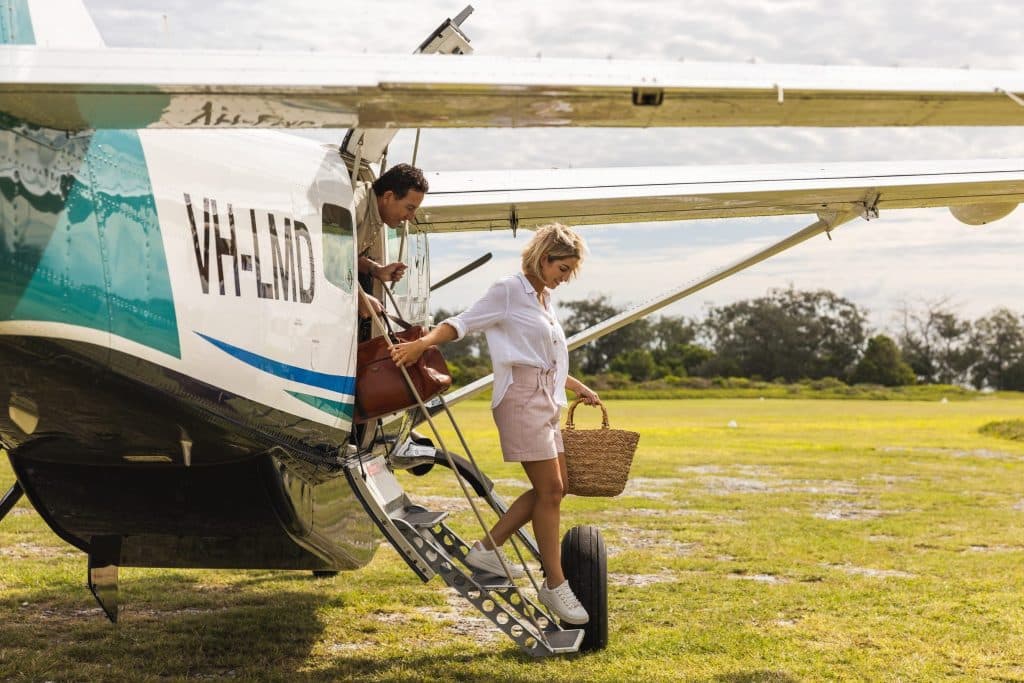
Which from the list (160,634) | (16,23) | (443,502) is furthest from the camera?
(443,502)

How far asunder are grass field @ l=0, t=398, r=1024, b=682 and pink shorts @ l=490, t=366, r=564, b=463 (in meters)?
1.13

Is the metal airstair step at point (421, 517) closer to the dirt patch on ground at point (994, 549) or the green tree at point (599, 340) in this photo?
the dirt patch on ground at point (994, 549)

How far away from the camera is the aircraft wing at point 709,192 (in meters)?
6.89

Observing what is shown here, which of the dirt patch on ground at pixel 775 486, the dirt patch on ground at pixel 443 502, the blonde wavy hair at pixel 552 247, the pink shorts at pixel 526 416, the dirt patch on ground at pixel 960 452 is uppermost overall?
the blonde wavy hair at pixel 552 247

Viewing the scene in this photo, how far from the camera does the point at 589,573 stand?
17.8 ft

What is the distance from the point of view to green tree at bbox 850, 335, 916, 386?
63.6 m

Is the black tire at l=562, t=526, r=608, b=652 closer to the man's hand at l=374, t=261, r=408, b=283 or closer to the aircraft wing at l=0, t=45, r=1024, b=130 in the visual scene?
the man's hand at l=374, t=261, r=408, b=283

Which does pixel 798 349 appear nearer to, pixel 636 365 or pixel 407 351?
pixel 636 365

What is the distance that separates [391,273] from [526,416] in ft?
2.80

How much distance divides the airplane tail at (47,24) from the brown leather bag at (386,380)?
1.60 m

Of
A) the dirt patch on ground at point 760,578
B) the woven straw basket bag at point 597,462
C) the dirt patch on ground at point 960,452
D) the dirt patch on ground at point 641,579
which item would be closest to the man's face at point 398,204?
the woven straw basket bag at point 597,462

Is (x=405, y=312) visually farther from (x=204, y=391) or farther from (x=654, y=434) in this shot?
(x=654, y=434)

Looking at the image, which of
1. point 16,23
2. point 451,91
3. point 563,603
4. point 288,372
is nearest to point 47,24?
point 16,23

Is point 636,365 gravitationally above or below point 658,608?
above
